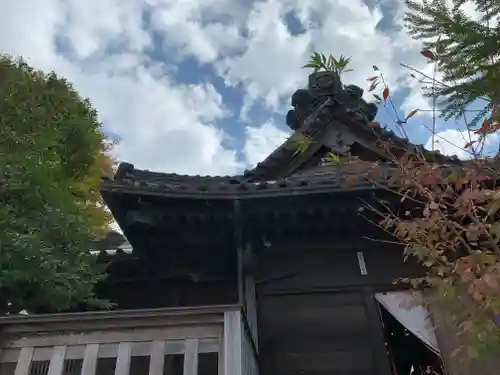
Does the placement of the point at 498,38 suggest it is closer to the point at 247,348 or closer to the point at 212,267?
the point at 247,348

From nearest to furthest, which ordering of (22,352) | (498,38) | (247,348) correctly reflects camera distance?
1. (498,38)
2. (22,352)
3. (247,348)

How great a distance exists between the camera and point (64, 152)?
668cm

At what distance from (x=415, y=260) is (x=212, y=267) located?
104 inches

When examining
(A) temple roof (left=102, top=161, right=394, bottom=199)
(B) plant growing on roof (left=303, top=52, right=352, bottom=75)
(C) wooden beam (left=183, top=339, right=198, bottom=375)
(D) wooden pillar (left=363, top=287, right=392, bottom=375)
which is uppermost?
(B) plant growing on roof (left=303, top=52, right=352, bottom=75)

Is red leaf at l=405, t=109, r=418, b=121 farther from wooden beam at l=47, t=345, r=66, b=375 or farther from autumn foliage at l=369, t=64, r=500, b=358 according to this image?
wooden beam at l=47, t=345, r=66, b=375

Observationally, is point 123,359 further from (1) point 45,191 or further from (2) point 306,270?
(2) point 306,270

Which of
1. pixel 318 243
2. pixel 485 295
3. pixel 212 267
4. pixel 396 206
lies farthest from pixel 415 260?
pixel 485 295

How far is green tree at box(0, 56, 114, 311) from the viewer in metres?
5.21

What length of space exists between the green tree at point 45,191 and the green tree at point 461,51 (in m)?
4.15

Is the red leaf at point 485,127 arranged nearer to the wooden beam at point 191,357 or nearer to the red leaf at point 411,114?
the red leaf at point 411,114

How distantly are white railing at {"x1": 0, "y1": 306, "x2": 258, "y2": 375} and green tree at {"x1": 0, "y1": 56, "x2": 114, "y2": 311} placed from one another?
1092 millimetres

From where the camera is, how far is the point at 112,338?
13.6 ft

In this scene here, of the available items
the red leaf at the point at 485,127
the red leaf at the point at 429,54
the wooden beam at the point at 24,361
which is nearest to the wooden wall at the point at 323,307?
the wooden beam at the point at 24,361

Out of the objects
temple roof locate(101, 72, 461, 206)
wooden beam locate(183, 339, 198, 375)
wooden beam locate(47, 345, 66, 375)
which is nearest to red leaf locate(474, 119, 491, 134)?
temple roof locate(101, 72, 461, 206)
